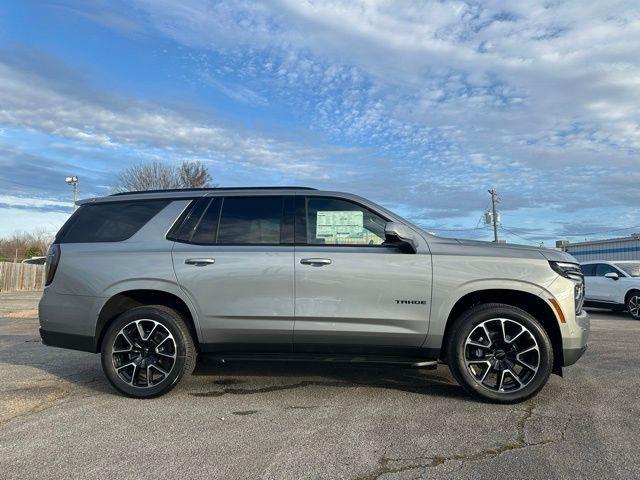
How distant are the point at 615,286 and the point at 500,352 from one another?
1118 centimetres

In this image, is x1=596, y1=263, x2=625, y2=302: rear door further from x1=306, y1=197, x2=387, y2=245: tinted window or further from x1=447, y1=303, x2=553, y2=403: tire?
x1=306, y1=197, x2=387, y2=245: tinted window

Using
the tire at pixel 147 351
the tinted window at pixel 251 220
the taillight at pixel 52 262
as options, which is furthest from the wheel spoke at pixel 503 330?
the taillight at pixel 52 262

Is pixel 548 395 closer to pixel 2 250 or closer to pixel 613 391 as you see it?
pixel 613 391

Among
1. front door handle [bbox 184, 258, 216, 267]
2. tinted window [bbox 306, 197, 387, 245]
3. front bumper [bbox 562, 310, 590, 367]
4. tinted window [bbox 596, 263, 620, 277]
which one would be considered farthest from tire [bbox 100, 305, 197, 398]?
tinted window [bbox 596, 263, 620, 277]

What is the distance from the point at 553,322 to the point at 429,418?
59.2 inches

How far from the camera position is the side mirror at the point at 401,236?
4.68m

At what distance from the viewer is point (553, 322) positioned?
4758 mm

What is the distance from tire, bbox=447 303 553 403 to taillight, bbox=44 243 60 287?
12.6ft

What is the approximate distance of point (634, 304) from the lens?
13328 millimetres

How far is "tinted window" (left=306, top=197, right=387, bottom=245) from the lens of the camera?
4.95 meters

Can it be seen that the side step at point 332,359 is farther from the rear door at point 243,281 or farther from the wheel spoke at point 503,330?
the wheel spoke at point 503,330

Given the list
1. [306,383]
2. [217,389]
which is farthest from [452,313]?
[217,389]

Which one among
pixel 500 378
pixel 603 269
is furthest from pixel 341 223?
pixel 603 269

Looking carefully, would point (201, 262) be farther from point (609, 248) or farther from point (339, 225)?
point (609, 248)
